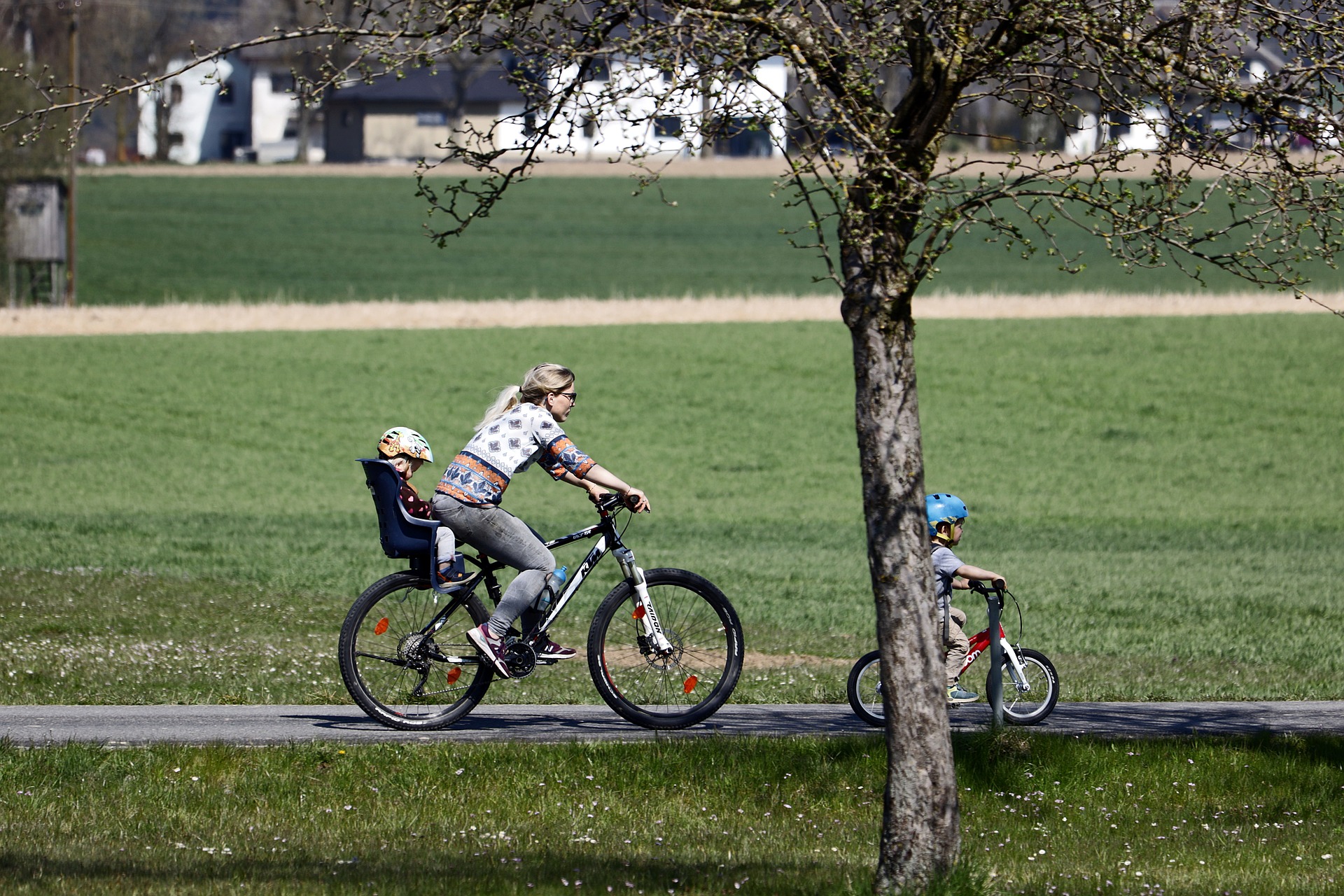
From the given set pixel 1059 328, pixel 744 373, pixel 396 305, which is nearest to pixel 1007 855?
pixel 744 373

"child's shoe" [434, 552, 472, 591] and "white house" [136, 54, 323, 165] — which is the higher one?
"white house" [136, 54, 323, 165]

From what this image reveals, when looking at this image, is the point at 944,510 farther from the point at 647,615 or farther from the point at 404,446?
the point at 404,446

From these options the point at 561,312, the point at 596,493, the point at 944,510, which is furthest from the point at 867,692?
the point at 561,312

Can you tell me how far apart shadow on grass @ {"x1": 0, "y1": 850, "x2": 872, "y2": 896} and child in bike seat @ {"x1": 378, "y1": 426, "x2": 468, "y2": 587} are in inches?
87.9

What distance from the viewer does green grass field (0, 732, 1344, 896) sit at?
6.24m

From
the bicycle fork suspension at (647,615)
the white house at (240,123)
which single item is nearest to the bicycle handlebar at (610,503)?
the bicycle fork suspension at (647,615)

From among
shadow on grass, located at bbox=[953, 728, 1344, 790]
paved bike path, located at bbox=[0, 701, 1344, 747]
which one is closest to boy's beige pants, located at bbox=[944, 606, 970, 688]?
paved bike path, located at bbox=[0, 701, 1344, 747]

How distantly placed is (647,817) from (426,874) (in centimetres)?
142

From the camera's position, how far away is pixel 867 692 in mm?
9258

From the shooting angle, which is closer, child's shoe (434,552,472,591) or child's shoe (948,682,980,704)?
child's shoe (434,552,472,591)

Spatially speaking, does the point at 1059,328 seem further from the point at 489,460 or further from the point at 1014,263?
the point at 489,460

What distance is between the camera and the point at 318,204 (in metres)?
79.8

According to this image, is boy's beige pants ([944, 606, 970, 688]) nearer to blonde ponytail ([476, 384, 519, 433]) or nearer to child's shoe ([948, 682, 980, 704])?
child's shoe ([948, 682, 980, 704])

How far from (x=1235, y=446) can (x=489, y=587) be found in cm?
2414
